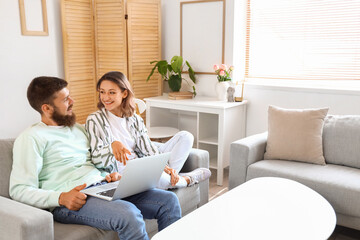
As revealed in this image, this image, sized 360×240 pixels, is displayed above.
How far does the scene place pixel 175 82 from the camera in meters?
3.86

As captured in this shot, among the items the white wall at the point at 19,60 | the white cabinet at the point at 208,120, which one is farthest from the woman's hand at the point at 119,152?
the white wall at the point at 19,60

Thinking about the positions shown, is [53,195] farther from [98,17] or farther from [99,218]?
[98,17]

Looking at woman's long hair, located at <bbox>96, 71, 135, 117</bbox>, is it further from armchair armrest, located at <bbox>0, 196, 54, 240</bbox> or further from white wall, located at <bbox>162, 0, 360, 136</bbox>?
white wall, located at <bbox>162, 0, 360, 136</bbox>

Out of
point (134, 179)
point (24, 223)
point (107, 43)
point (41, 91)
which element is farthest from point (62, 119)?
point (107, 43)

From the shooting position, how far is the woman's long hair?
216 centimetres

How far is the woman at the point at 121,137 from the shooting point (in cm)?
202

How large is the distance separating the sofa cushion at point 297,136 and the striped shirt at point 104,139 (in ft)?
3.23

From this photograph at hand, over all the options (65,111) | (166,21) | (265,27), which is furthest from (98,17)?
(65,111)

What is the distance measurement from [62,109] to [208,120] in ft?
6.55

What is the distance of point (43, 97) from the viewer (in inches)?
73.5

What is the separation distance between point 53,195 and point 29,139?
0.29 m

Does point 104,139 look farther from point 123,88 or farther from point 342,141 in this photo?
point 342,141

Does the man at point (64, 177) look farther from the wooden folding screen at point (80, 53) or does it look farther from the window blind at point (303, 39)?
the window blind at point (303, 39)

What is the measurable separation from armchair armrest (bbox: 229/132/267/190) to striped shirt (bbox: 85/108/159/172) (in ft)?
2.30
